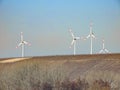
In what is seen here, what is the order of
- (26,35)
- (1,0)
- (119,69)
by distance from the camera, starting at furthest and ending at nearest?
(26,35), (1,0), (119,69)

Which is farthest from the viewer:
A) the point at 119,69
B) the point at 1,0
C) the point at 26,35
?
the point at 26,35

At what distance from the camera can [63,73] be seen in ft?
1.55

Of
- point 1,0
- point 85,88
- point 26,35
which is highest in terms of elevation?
point 1,0

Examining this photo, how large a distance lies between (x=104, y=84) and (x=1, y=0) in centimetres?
406

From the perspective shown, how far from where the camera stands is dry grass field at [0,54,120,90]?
0.45 m

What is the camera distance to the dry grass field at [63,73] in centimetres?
45

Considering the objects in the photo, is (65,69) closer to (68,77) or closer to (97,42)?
(68,77)

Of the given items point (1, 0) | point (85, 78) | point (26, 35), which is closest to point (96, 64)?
point (85, 78)

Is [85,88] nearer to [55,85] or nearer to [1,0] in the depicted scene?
Answer: [55,85]

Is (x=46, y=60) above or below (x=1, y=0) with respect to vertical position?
below

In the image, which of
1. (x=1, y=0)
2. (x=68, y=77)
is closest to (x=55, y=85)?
(x=68, y=77)

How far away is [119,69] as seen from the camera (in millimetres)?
441

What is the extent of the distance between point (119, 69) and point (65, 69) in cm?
8

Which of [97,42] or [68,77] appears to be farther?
[97,42]
